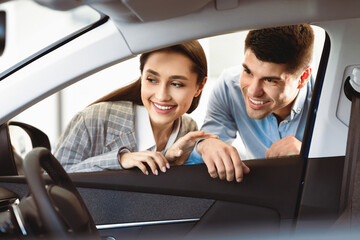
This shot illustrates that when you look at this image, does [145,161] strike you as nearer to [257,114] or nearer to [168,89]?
[168,89]

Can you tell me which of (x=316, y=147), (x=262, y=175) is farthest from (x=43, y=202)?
(x=316, y=147)

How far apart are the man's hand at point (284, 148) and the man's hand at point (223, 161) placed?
10 centimetres

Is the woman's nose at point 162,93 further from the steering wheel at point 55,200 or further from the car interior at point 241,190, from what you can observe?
the steering wheel at point 55,200

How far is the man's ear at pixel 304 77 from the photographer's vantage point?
1.69 meters

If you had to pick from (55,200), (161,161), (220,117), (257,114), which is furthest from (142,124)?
(55,200)

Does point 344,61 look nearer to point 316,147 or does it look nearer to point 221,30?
point 316,147

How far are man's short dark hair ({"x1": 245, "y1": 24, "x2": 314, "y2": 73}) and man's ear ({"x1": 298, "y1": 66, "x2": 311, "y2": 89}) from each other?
1 centimetres

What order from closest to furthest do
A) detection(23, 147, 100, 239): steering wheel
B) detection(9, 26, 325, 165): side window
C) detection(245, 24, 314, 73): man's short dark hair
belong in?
detection(23, 147, 100, 239): steering wheel → detection(9, 26, 325, 165): side window → detection(245, 24, 314, 73): man's short dark hair

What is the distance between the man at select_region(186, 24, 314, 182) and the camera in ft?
5.56

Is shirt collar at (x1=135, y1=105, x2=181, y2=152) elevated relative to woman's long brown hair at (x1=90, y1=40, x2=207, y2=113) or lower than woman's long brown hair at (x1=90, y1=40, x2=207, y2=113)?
lower

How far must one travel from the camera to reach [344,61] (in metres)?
1.63

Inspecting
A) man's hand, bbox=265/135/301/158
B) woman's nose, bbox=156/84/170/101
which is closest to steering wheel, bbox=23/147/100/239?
woman's nose, bbox=156/84/170/101

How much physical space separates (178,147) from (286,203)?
0.41 m

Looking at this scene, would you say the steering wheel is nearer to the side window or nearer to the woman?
the side window
